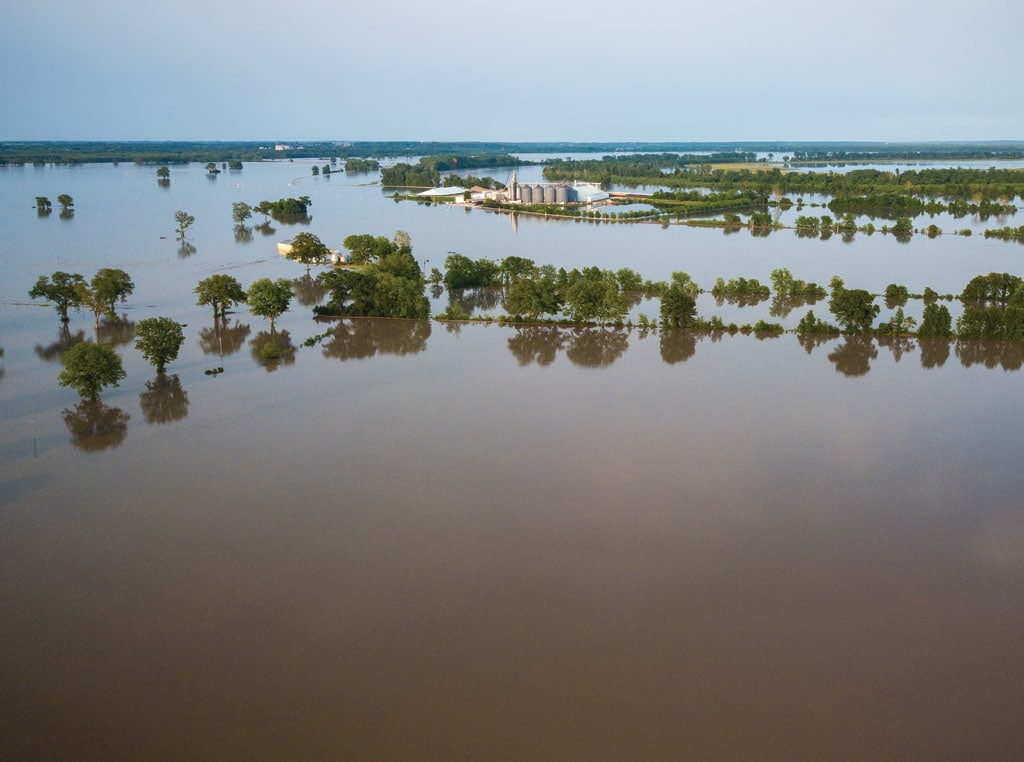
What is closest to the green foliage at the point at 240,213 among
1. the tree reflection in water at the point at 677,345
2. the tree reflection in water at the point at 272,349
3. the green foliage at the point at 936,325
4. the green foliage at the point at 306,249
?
the green foliage at the point at 306,249

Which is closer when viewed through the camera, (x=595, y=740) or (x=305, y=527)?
(x=595, y=740)

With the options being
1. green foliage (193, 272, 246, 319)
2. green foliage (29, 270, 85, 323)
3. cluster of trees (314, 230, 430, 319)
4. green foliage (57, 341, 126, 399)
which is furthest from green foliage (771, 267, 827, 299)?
green foliage (29, 270, 85, 323)

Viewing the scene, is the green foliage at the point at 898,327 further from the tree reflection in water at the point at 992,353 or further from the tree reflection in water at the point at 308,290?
the tree reflection in water at the point at 308,290

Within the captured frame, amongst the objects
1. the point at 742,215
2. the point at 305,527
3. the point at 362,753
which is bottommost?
Answer: the point at 362,753

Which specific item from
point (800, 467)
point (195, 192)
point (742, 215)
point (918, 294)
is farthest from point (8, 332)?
point (195, 192)

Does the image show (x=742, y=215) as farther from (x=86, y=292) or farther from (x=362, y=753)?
(x=362, y=753)

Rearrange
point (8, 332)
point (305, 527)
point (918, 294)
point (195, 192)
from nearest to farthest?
point (305, 527) → point (8, 332) → point (918, 294) → point (195, 192)
